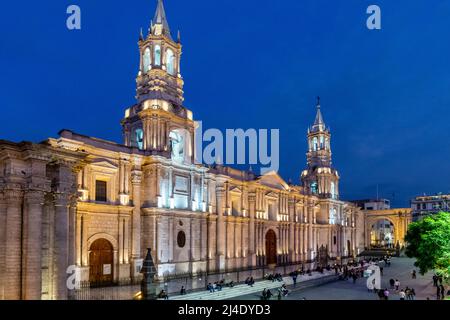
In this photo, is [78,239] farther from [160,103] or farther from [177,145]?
[160,103]

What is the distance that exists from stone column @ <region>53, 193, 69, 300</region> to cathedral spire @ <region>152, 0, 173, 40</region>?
2413 cm

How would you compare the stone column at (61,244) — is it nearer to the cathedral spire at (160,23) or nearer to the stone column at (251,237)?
the cathedral spire at (160,23)

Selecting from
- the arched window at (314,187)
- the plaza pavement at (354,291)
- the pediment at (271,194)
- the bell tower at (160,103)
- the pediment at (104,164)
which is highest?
the bell tower at (160,103)

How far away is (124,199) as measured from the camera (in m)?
30.9

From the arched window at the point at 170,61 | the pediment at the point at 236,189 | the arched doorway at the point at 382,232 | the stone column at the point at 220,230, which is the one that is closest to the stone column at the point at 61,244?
the stone column at the point at 220,230

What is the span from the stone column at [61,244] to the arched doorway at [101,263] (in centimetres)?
1078

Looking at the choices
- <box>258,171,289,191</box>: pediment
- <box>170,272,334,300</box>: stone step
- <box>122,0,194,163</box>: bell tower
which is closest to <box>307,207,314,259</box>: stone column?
<box>258,171,289,191</box>: pediment

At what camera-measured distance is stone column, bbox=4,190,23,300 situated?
15.9 meters

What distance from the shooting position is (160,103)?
3506cm

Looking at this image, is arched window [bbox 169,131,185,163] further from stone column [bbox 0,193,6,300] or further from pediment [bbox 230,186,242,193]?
stone column [bbox 0,193,6,300]

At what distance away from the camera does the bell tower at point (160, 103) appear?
34.2 metres
